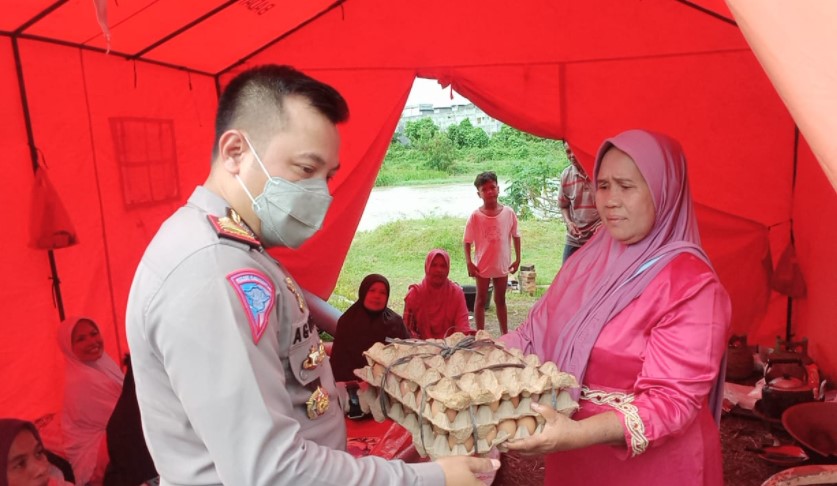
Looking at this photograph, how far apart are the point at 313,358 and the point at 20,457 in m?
2.16

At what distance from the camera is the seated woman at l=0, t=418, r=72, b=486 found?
Answer: 8.48 feet

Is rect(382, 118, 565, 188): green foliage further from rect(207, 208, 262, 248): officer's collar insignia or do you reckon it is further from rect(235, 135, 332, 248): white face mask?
rect(207, 208, 262, 248): officer's collar insignia

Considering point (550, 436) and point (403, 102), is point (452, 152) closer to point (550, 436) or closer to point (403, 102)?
point (403, 102)

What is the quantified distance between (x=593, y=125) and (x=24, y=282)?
458 centimetres

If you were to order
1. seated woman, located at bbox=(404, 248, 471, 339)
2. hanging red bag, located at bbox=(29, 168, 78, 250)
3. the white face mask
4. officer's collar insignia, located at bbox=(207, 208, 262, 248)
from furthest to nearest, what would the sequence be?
seated woman, located at bbox=(404, 248, 471, 339) < hanging red bag, located at bbox=(29, 168, 78, 250) < the white face mask < officer's collar insignia, located at bbox=(207, 208, 262, 248)

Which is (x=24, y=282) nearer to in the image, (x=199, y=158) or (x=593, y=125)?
(x=199, y=158)

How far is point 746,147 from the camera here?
5.15m

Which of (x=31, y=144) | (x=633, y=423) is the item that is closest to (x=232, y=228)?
(x=633, y=423)

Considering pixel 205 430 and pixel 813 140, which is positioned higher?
pixel 813 140

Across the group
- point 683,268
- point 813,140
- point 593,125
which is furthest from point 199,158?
point 813,140

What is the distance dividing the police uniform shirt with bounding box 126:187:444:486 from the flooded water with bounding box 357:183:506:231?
38.0ft

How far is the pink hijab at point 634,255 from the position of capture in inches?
75.5

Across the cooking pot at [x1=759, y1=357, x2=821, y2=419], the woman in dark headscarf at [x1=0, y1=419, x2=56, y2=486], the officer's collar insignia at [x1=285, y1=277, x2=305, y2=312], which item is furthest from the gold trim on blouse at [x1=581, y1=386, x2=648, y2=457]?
the cooking pot at [x1=759, y1=357, x2=821, y2=419]

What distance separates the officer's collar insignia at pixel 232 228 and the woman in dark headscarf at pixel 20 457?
2.16 metres
